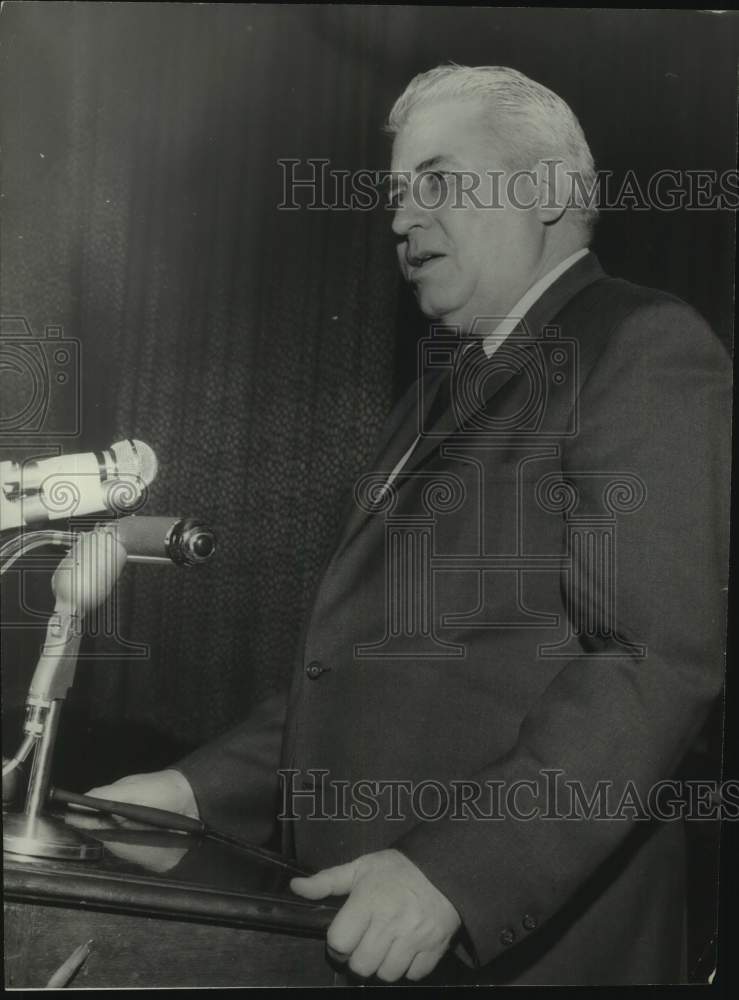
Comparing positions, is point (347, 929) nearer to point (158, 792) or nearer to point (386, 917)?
point (386, 917)

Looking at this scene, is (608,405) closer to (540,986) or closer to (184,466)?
(184,466)

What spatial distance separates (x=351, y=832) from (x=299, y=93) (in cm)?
109

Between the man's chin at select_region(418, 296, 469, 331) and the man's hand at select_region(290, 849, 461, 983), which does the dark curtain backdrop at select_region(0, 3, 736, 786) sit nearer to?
the man's chin at select_region(418, 296, 469, 331)

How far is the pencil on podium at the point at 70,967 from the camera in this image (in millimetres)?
1161

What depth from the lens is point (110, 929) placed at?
114 centimetres

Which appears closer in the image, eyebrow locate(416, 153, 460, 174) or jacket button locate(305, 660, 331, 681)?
jacket button locate(305, 660, 331, 681)

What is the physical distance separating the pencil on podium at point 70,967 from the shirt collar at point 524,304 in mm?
932

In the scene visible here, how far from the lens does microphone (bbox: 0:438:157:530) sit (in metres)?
1.50

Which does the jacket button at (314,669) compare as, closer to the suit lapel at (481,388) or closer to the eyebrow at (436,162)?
the suit lapel at (481,388)

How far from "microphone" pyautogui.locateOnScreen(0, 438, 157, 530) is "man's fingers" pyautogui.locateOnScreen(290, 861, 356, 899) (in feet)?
1.89

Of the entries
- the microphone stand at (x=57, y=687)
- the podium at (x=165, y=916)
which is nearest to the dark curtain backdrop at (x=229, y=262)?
the microphone stand at (x=57, y=687)

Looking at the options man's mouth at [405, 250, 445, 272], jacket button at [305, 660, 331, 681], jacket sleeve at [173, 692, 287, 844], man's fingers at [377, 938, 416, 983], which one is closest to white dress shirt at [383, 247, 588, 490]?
man's mouth at [405, 250, 445, 272]

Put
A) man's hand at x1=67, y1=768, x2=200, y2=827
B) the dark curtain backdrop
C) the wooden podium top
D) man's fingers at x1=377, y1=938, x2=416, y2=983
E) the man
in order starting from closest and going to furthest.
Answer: the wooden podium top
man's fingers at x1=377, y1=938, x2=416, y2=983
the man
man's hand at x1=67, y1=768, x2=200, y2=827
the dark curtain backdrop

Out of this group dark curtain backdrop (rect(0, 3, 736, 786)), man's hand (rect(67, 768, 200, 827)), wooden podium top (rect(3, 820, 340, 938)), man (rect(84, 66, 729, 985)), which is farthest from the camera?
dark curtain backdrop (rect(0, 3, 736, 786))
